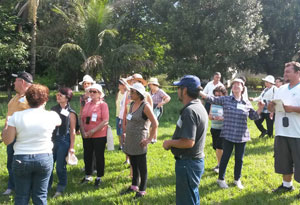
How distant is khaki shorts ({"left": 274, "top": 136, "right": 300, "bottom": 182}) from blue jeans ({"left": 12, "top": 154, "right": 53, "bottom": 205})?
3455 millimetres

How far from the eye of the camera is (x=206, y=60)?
63.0ft

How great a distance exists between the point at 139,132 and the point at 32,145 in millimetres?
1684

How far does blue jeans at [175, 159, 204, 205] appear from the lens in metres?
3.02

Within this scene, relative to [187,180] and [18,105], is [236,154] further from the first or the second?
[18,105]

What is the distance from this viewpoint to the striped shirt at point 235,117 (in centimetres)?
445

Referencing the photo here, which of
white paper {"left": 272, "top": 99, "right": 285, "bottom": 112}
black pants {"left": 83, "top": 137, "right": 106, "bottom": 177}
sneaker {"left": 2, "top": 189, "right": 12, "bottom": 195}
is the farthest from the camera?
black pants {"left": 83, "top": 137, "right": 106, "bottom": 177}

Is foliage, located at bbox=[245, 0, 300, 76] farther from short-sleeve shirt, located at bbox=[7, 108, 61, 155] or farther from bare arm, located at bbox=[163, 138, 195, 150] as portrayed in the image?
short-sleeve shirt, located at bbox=[7, 108, 61, 155]

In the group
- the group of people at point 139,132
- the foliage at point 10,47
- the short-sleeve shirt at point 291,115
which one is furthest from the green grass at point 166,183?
the foliage at point 10,47

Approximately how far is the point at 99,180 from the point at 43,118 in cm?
223

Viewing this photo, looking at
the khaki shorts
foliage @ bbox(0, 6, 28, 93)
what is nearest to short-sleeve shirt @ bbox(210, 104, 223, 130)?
the khaki shorts

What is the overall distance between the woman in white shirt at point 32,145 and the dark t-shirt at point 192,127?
1.45 metres

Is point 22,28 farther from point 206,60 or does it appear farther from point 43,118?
point 43,118

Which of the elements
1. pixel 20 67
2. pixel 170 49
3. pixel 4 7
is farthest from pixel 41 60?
pixel 170 49

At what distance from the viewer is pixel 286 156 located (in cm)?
430
